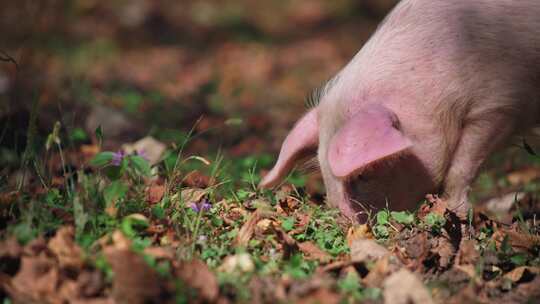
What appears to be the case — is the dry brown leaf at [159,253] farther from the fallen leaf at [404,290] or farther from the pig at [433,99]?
the pig at [433,99]

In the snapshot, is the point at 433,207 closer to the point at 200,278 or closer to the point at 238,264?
the point at 238,264

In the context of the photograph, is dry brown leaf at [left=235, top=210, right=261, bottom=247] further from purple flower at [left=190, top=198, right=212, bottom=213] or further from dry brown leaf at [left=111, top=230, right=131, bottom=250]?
dry brown leaf at [left=111, top=230, right=131, bottom=250]

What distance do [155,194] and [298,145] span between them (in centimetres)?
99

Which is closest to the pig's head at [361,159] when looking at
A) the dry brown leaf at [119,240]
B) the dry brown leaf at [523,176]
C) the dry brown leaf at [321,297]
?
the dry brown leaf at [321,297]

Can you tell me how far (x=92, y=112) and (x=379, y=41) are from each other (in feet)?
9.58

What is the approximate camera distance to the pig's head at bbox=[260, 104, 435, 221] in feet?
10.6

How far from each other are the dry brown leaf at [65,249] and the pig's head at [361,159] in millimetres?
1190

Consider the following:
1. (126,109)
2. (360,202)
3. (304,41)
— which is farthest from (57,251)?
(304,41)

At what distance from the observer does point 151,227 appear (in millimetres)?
2885

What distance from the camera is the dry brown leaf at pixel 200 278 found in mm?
2394

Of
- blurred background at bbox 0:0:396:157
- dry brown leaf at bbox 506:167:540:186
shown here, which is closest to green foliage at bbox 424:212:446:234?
blurred background at bbox 0:0:396:157

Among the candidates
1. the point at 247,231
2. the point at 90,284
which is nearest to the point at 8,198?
the point at 90,284

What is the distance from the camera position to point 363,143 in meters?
3.25

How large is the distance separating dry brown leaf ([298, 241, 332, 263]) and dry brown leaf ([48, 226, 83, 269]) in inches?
34.4
